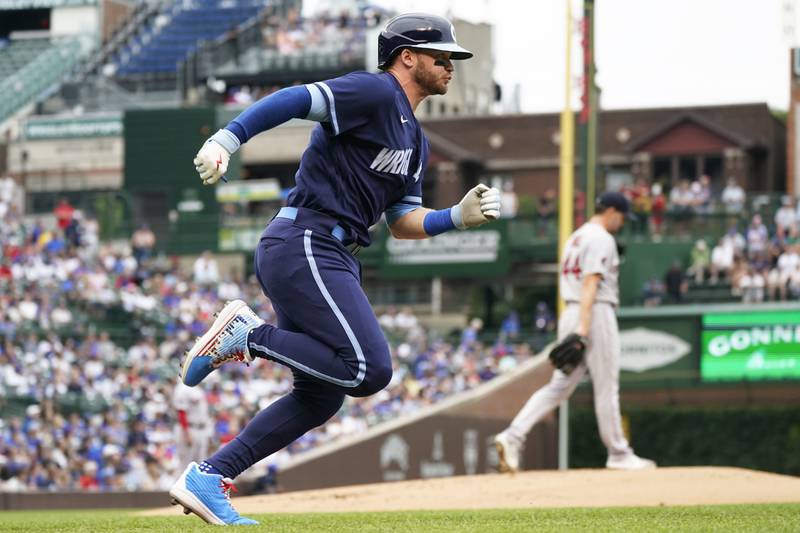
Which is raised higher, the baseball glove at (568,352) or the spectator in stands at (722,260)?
the spectator in stands at (722,260)

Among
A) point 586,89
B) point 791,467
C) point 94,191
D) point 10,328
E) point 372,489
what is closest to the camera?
point 372,489

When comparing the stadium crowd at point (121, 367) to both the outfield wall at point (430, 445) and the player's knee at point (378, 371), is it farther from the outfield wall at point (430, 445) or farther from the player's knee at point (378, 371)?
the player's knee at point (378, 371)

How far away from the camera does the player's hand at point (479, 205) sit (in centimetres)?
661

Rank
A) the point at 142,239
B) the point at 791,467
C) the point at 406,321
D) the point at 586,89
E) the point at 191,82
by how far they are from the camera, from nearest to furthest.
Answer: the point at 791,467
the point at 586,89
the point at 406,321
the point at 142,239
the point at 191,82

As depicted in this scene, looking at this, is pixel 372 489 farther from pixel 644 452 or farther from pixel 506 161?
pixel 506 161

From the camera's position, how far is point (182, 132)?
42.2 m

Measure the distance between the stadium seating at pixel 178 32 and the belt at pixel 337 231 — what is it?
135 feet

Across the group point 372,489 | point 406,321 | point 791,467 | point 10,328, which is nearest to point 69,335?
point 10,328

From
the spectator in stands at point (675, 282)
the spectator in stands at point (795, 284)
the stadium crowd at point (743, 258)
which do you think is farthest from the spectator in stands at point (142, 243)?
the spectator in stands at point (795, 284)

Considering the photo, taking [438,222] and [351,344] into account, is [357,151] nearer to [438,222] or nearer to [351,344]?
[438,222]

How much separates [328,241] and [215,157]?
2.69 feet

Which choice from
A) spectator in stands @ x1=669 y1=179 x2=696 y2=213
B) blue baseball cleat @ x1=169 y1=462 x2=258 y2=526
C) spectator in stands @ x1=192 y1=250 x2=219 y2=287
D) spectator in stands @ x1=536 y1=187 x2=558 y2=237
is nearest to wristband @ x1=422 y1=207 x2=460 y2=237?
blue baseball cleat @ x1=169 y1=462 x2=258 y2=526

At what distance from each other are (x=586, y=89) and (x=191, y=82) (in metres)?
29.3

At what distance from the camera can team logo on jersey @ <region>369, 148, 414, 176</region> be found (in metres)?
6.67
